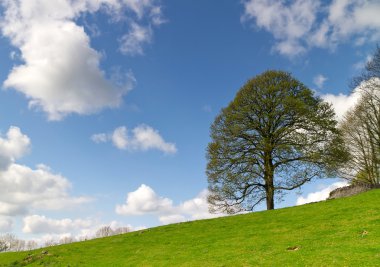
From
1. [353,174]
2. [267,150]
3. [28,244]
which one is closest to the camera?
[267,150]

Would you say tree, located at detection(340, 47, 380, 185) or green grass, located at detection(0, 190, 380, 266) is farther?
tree, located at detection(340, 47, 380, 185)

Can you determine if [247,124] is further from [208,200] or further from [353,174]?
[353,174]

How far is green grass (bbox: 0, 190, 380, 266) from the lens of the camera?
19.2m

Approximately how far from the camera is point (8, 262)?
36938 millimetres

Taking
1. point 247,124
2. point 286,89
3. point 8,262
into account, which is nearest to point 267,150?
point 247,124

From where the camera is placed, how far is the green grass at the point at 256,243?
19.2 metres

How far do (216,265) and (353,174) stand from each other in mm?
44229

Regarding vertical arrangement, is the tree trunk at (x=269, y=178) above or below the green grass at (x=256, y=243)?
above

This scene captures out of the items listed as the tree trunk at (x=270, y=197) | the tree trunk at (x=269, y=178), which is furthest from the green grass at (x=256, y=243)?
the tree trunk at (x=269, y=178)

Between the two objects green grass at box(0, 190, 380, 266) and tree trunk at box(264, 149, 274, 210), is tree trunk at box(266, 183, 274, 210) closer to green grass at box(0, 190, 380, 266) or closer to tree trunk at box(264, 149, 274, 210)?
tree trunk at box(264, 149, 274, 210)

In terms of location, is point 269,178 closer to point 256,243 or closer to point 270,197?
point 270,197

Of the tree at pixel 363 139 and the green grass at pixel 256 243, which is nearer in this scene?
the green grass at pixel 256 243

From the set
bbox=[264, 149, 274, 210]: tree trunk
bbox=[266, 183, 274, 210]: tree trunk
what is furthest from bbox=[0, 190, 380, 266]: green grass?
bbox=[264, 149, 274, 210]: tree trunk

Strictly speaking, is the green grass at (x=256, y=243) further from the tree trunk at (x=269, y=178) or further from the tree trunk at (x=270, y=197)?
the tree trunk at (x=269, y=178)
